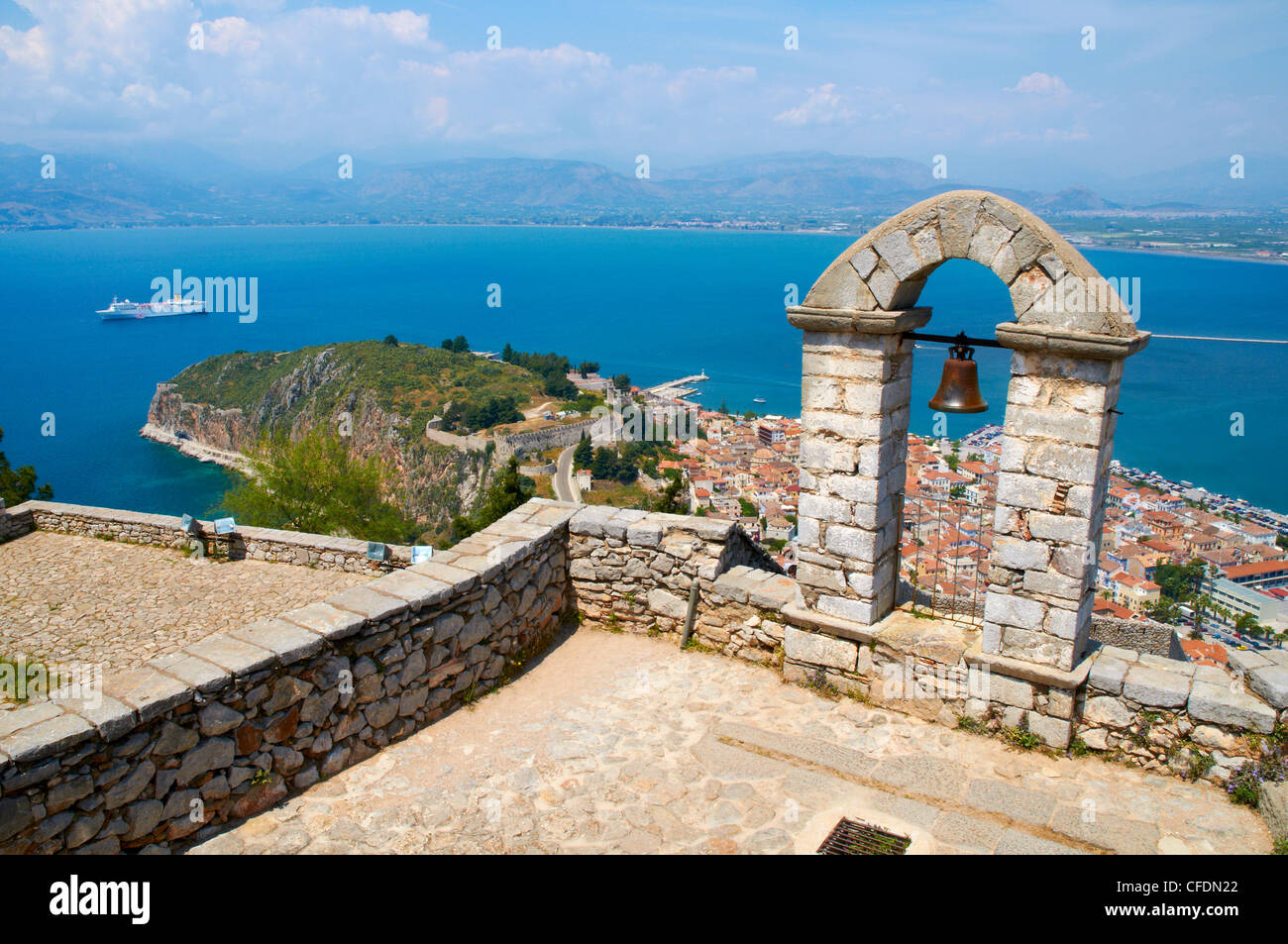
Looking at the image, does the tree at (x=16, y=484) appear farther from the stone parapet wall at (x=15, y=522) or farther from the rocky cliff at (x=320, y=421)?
the rocky cliff at (x=320, y=421)

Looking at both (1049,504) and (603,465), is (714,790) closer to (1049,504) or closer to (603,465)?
(1049,504)

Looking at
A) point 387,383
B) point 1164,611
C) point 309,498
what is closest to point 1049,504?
point 1164,611

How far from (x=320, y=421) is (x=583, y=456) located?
61.8 ft

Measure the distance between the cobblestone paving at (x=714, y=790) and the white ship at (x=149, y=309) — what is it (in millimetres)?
153039

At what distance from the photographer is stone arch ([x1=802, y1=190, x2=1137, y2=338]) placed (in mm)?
4297

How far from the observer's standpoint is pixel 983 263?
14.7 ft

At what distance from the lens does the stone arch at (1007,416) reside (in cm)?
436

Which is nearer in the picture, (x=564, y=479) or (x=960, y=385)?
(x=960, y=385)

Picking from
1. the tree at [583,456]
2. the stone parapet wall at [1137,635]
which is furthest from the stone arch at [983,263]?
the tree at [583,456]

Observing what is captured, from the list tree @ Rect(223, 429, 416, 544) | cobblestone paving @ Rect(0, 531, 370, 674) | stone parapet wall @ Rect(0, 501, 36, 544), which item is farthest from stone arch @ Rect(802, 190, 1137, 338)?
tree @ Rect(223, 429, 416, 544)

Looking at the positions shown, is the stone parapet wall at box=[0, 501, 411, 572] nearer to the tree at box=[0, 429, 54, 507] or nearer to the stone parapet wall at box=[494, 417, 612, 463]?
the tree at box=[0, 429, 54, 507]

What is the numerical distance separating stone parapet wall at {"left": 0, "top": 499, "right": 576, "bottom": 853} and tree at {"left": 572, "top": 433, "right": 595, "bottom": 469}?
47909mm
